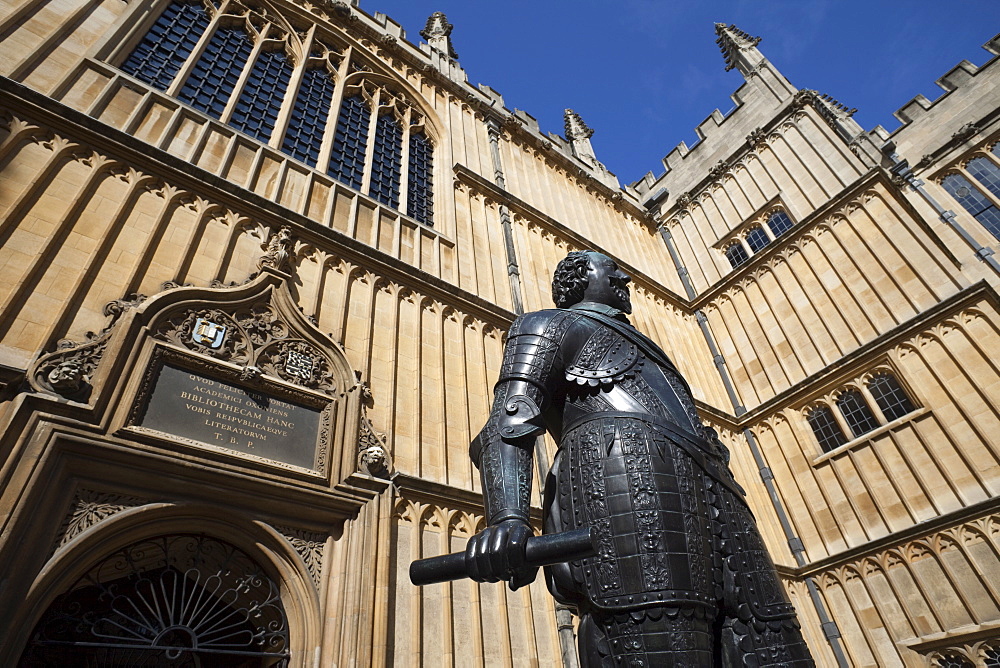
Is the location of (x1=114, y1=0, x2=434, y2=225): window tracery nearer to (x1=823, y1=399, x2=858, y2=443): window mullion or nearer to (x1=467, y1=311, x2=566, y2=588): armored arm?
(x1=467, y1=311, x2=566, y2=588): armored arm

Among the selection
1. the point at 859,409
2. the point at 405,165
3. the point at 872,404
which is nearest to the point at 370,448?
the point at 405,165

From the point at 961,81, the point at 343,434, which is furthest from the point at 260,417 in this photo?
the point at 961,81

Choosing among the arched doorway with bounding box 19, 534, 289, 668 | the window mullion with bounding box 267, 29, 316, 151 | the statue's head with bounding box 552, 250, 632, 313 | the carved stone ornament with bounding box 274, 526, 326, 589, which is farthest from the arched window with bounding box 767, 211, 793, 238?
the arched doorway with bounding box 19, 534, 289, 668

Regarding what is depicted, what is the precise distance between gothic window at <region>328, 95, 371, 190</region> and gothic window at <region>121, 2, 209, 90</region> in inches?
99.6

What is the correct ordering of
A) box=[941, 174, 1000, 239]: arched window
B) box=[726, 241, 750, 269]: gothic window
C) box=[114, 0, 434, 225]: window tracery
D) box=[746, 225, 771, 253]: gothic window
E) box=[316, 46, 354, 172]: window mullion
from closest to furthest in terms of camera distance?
box=[114, 0, 434, 225]: window tracery
box=[316, 46, 354, 172]: window mullion
box=[941, 174, 1000, 239]: arched window
box=[746, 225, 771, 253]: gothic window
box=[726, 241, 750, 269]: gothic window

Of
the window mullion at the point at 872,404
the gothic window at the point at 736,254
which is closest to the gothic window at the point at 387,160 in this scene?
the gothic window at the point at 736,254

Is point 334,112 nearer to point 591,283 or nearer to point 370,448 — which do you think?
point 370,448

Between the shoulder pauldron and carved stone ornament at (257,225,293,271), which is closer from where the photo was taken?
the shoulder pauldron

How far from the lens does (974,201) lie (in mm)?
11141

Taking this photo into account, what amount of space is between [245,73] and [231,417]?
699 centimetres

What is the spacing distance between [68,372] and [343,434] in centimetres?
228

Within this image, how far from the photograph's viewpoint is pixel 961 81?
12.7m

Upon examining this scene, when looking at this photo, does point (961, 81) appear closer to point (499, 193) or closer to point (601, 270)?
point (499, 193)

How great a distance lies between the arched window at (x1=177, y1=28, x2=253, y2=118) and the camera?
27.2 ft
